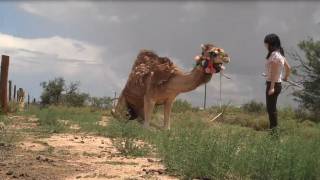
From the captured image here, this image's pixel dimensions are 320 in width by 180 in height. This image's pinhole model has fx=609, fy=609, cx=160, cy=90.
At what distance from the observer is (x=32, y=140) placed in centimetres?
1284

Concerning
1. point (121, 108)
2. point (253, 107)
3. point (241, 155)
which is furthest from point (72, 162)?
point (253, 107)

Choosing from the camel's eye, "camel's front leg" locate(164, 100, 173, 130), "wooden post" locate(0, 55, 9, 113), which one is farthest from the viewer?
"wooden post" locate(0, 55, 9, 113)

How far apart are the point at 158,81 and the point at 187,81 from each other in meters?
0.85

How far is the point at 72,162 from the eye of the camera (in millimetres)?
9742

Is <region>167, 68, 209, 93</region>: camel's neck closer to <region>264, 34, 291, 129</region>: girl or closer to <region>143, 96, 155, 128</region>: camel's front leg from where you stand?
<region>143, 96, 155, 128</region>: camel's front leg

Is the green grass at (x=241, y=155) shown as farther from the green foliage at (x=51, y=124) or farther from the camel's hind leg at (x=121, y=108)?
the camel's hind leg at (x=121, y=108)

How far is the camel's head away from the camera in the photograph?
47.2 feet

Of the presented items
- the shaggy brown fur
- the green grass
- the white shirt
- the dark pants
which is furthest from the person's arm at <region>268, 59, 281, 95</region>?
the shaggy brown fur

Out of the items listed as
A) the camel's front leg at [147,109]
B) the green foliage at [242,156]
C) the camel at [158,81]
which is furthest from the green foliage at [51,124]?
the green foliage at [242,156]

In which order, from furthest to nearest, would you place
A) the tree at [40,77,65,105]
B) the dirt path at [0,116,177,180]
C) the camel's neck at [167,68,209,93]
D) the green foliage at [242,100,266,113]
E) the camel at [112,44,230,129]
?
the tree at [40,77,65,105] → the green foliage at [242,100,266,113] → the camel's neck at [167,68,209,93] → the camel at [112,44,230,129] → the dirt path at [0,116,177,180]

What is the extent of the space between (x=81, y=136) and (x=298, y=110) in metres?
19.7

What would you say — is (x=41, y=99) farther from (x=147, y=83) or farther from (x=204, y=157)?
(x=204, y=157)

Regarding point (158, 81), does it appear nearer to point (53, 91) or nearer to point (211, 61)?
point (211, 61)

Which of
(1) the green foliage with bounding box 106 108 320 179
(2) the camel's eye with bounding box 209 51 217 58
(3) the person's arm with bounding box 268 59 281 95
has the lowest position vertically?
(1) the green foliage with bounding box 106 108 320 179
